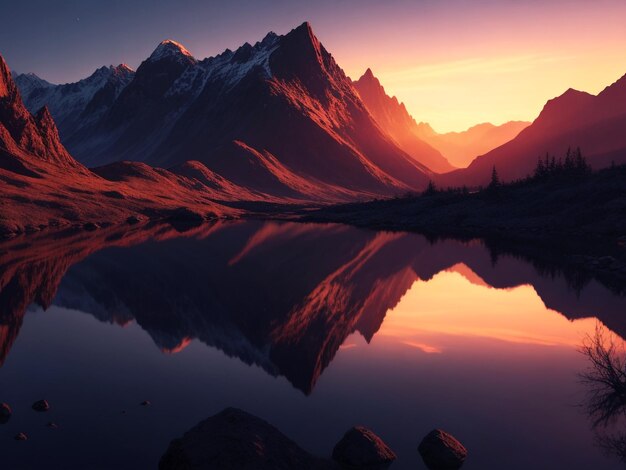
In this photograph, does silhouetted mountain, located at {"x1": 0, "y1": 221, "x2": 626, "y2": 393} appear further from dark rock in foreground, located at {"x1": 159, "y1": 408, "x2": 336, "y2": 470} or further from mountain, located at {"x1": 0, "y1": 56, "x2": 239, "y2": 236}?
mountain, located at {"x1": 0, "y1": 56, "x2": 239, "y2": 236}

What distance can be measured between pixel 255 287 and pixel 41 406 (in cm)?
2253

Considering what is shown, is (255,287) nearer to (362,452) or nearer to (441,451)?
(362,452)

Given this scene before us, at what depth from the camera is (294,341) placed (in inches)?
995

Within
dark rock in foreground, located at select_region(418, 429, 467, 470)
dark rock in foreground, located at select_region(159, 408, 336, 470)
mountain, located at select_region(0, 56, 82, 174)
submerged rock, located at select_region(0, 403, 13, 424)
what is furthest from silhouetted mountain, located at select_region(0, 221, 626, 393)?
mountain, located at select_region(0, 56, 82, 174)

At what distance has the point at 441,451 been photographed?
1373cm

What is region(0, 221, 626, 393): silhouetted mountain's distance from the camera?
26141 mm

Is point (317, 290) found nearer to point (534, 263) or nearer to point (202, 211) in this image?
point (534, 263)

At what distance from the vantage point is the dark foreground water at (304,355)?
602 inches

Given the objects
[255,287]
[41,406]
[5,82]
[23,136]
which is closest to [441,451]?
[41,406]

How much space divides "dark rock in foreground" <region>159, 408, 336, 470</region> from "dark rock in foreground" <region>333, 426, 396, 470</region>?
53 centimetres

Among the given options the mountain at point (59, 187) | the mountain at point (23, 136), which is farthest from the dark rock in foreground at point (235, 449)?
Result: the mountain at point (23, 136)

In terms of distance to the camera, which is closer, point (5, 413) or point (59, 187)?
point (5, 413)

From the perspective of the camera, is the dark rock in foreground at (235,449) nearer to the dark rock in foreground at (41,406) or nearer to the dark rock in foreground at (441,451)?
the dark rock in foreground at (441,451)

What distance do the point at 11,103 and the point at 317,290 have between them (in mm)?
117741
